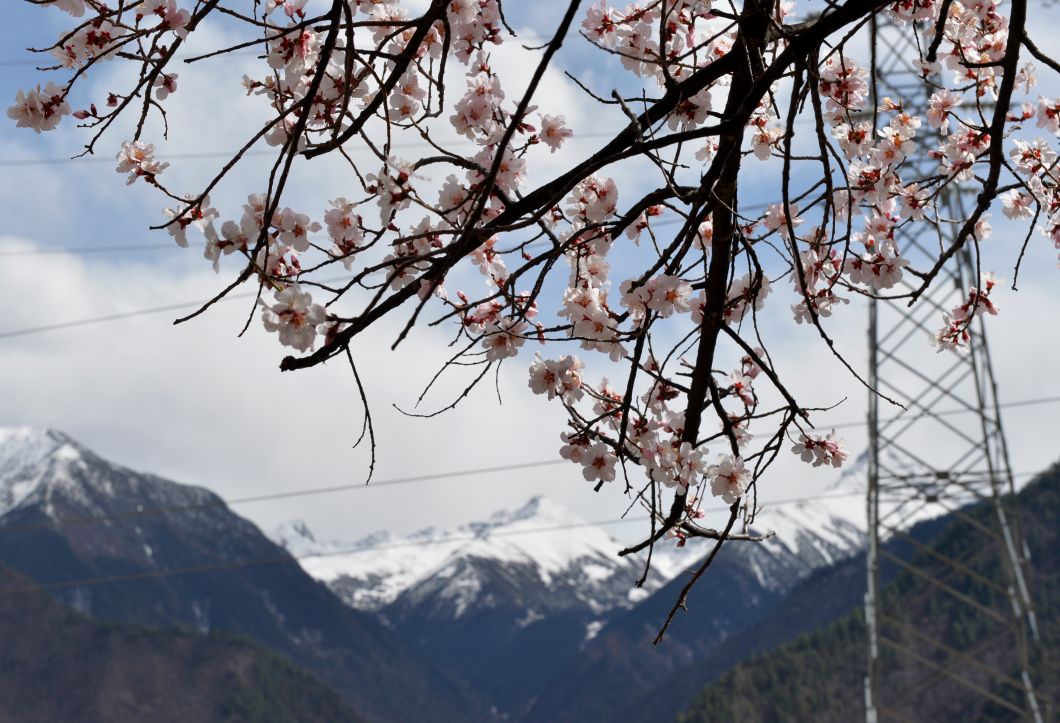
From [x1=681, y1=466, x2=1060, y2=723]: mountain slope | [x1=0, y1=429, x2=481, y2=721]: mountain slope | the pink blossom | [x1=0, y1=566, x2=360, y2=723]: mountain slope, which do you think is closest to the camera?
the pink blossom

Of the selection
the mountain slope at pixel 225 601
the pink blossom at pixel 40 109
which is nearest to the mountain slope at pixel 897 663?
the pink blossom at pixel 40 109

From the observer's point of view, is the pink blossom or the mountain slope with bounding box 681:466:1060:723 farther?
the mountain slope with bounding box 681:466:1060:723

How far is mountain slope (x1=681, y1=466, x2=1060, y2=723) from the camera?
74.6m

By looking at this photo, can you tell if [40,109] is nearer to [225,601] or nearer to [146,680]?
[146,680]

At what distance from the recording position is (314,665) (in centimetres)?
18338

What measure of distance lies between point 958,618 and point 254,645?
71281mm

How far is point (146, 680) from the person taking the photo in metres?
118

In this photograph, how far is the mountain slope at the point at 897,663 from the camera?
7462cm

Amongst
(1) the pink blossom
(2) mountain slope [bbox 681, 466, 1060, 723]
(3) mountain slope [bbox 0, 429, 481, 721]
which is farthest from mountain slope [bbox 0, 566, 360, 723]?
(1) the pink blossom

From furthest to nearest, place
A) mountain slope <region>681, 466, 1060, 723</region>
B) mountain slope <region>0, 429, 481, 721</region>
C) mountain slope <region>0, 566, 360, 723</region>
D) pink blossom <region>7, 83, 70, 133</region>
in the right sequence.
Result: mountain slope <region>0, 429, 481, 721</region>
mountain slope <region>0, 566, 360, 723</region>
mountain slope <region>681, 466, 1060, 723</region>
pink blossom <region>7, 83, 70, 133</region>

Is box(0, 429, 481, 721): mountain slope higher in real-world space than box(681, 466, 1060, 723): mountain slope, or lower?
higher

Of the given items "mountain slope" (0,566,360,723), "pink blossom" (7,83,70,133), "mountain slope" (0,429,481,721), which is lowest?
"pink blossom" (7,83,70,133)

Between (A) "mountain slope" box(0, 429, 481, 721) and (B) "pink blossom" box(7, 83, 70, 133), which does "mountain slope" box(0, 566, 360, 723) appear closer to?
(A) "mountain slope" box(0, 429, 481, 721)

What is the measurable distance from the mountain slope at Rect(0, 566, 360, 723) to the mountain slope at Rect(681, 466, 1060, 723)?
160ft
